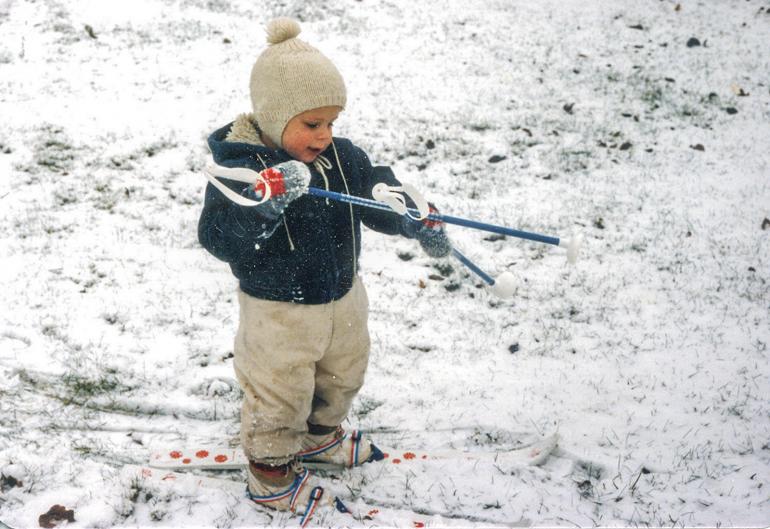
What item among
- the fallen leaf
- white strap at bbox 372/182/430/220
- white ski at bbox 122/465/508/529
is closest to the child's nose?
white strap at bbox 372/182/430/220

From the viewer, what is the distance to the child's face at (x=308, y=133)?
7.80 feet

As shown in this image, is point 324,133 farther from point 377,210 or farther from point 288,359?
point 288,359

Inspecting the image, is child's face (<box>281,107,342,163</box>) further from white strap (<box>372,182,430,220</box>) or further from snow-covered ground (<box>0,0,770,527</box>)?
snow-covered ground (<box>0,0,770,527</box>)

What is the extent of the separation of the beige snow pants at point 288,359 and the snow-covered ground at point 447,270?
1.27 ft

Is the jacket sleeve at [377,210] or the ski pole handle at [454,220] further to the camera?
the jacket sleeve at [377,210]

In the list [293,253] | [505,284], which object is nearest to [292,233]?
[293,253]

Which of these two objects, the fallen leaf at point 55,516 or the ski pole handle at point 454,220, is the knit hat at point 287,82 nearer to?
the ski pole handle at point 454,220

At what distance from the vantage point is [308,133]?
2.40 metres

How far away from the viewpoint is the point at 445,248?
2.72 m

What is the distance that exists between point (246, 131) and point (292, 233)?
1.35 feet

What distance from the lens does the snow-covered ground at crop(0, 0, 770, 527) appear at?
3064 mm

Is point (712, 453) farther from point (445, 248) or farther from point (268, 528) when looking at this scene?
→ point (268, 528)

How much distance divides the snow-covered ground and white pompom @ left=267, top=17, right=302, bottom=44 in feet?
6.24

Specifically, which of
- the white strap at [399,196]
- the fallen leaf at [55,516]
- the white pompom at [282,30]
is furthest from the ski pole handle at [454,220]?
the fallen leaf at [55,516]
